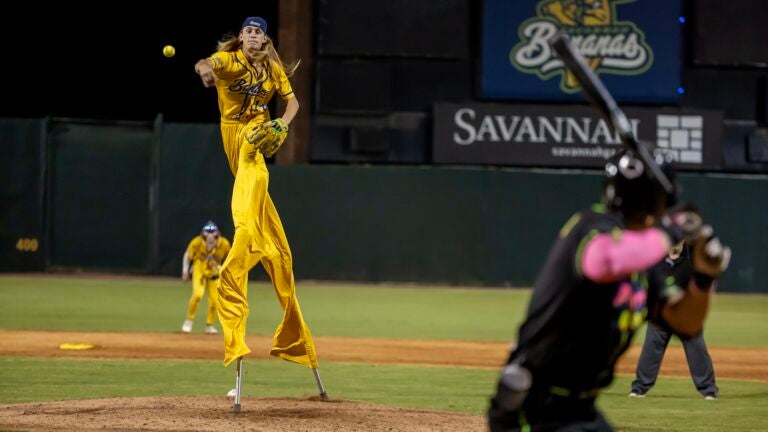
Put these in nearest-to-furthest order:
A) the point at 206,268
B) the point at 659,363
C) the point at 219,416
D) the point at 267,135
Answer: the point at 267,135, the point at 219,416, the point at 659,363, the point at 206,268

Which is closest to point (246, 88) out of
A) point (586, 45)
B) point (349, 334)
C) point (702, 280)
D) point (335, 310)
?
point (702, 280)

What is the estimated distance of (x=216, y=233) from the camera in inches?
695

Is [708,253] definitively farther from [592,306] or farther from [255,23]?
[255,23]

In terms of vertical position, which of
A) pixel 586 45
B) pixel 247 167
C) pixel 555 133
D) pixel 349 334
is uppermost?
pixel 586 45

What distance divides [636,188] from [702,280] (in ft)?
1.38

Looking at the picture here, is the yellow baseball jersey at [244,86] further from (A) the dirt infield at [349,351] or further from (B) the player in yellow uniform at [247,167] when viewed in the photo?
(A) the dirt infield at [349,351]

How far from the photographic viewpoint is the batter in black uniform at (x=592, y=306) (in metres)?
4.46

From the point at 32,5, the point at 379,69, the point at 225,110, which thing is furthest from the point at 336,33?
the point at 225,110

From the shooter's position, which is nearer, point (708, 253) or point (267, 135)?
point (708, 253)

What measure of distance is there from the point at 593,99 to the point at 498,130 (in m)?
21.4

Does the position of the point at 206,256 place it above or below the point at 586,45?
below

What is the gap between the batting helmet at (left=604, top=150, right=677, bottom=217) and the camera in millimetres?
4621

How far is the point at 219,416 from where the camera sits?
8773 millimetres

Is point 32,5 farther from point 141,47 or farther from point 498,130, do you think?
point 498,130
